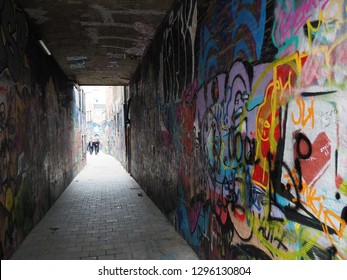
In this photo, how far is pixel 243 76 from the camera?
9.55ft

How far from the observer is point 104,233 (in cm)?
569

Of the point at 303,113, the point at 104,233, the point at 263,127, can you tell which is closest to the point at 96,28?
the point at 104,233

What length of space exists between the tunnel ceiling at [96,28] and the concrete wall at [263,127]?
97cm

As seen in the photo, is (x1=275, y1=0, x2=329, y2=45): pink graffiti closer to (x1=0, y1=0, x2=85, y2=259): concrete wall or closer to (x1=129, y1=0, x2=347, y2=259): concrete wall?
(x1=129, y1=0, x2=347, y2=259): concrete wall

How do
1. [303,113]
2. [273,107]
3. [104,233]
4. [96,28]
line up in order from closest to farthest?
[303,113]
[273,107]
[104,233]
[96,28]

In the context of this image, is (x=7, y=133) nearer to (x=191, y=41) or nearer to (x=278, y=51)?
(x=191, y=41)

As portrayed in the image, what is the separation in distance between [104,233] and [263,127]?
164 inches

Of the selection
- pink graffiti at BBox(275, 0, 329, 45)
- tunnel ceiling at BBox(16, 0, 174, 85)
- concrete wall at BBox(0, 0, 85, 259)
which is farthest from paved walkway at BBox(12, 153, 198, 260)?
tunnel ceiling at BBox(16, 0, 174, 85)

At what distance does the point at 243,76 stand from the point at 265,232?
56.1 inches

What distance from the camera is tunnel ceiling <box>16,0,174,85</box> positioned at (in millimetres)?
5309

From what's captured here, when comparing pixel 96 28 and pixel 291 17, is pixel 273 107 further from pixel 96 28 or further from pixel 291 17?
pixel 96 28

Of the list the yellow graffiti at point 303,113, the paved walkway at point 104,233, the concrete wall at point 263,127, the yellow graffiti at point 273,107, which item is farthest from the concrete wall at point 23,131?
the yellow graffiti at point 303,113

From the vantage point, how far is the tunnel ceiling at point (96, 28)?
531 centimetres

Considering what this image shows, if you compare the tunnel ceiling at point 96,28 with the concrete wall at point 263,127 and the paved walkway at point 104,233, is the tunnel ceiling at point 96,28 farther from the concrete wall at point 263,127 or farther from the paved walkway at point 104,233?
the paved walkway at point 104,233
